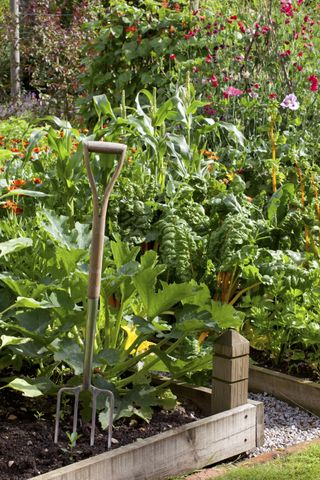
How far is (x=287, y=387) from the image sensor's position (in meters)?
3.79

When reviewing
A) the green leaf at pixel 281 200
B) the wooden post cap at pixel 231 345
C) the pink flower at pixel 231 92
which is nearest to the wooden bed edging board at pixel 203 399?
the wooden post cap at pixel 231 345

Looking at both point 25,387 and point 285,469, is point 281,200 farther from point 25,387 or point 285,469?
point 25,387

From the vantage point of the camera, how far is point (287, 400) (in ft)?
A: 12.5

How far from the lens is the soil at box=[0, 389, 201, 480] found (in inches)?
109

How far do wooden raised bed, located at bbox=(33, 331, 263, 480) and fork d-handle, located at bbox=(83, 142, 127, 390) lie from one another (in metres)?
0.34

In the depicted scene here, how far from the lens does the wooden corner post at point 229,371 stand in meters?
3.15

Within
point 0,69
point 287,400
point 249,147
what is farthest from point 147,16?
point 0,69

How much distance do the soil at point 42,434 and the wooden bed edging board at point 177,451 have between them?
0.41 ft

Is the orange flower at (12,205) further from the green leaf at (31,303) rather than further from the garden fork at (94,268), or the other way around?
the garden fork at (94,268)

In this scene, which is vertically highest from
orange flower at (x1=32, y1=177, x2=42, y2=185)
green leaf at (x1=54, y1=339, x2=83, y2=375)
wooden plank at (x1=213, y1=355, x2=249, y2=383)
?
orange flower at (x1=32, y1=177, x2=42, y2=185)

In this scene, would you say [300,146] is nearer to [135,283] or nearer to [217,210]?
[217,210]

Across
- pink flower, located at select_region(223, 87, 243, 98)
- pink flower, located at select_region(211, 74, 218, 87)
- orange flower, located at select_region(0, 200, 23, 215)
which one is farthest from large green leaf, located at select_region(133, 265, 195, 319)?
pink flower, located at select_region(211, 74, 218, 87)

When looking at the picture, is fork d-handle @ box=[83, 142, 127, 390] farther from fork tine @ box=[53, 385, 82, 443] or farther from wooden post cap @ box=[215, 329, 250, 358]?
wooden post cap @ box=[215, 329, 250, 358]

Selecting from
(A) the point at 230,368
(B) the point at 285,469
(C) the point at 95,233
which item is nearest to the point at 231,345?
(A) the point at 230,368
